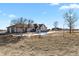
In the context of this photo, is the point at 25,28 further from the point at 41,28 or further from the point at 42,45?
the point at 42,45

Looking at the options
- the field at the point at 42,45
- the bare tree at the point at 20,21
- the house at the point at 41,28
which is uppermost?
the bare tree at the point at 20,21

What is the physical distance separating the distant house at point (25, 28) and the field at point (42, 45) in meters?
0.10

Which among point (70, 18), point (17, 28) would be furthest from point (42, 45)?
→ point (70, 18)

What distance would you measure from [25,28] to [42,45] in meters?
0.33

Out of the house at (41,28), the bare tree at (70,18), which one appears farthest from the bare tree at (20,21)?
the bare tree at (70,18)

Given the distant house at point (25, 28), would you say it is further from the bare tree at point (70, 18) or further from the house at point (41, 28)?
the bare tree at point (70, 18)

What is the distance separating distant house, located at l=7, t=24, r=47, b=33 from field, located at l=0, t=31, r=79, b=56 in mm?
100

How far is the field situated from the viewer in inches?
156

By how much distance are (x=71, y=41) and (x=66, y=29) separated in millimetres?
187

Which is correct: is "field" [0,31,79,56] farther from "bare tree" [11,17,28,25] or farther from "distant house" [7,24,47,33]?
"bare tree" [11,17,28,25]

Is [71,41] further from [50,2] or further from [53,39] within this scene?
[50,2]

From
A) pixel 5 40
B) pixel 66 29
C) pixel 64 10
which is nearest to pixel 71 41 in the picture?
pixel 66 29

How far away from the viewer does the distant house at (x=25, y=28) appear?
3.94 m

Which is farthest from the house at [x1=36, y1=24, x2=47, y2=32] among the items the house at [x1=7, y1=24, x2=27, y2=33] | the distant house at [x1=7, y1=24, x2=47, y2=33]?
the house at [x1=7, y1=24, x2=27, y2=33]
